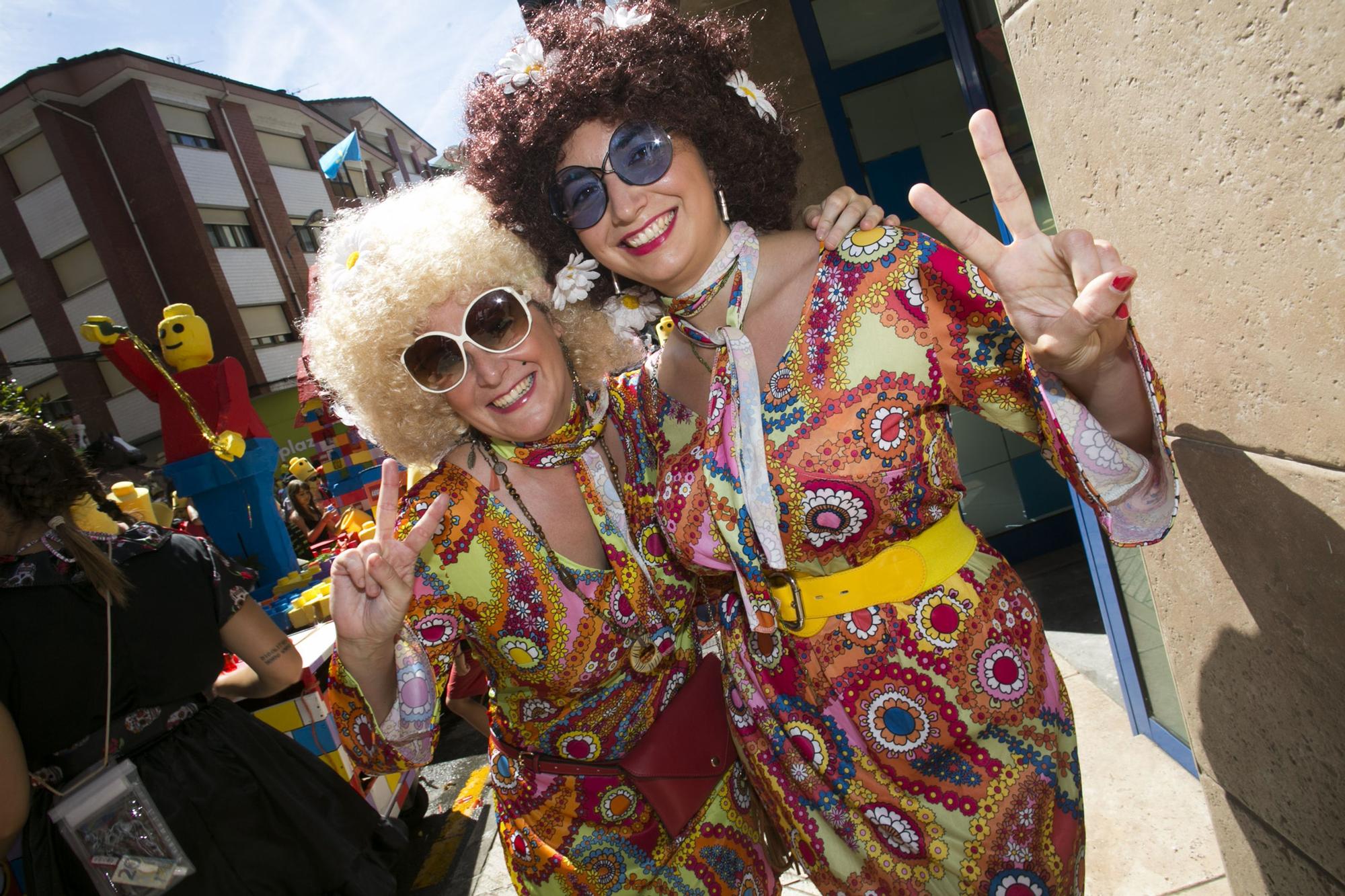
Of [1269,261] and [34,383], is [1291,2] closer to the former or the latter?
[1269,261]

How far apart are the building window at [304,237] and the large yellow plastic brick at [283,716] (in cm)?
2459

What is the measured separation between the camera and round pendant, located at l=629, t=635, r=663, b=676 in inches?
72.8

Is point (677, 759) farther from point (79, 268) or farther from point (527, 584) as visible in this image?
point (79, 268)

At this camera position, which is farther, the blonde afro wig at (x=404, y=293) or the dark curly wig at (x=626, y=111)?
the blonde afro wig at (x=404, y=293)

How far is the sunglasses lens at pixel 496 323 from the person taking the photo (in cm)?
185

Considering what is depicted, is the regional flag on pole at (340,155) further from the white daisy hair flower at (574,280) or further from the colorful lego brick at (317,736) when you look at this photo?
the white daisy hair flower at (574,280)

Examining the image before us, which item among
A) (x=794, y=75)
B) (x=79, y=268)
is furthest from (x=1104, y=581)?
(x=79, y=268)

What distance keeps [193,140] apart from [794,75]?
23.3 m

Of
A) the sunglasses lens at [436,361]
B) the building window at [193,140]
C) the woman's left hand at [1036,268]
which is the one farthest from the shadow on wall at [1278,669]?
the building window at [193,140]

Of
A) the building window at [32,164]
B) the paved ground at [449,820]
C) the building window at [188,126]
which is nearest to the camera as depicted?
the paved ground at [449,820]

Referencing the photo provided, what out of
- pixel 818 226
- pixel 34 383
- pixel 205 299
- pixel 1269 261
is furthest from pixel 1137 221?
pixel 34 383

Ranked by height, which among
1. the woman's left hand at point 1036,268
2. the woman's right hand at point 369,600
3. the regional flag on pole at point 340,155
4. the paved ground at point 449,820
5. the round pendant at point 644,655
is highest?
the regional flag on pole at point 340,155

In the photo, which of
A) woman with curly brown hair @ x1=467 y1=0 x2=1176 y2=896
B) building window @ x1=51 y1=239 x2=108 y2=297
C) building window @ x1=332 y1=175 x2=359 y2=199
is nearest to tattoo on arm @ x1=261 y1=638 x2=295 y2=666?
woman with curly brown hair @ x1=467 y1=0 x2=1176 y2=896

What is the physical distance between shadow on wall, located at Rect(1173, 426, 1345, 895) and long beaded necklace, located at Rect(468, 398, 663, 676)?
1194 mm
